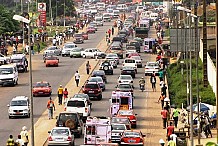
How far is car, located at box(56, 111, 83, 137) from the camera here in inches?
2048

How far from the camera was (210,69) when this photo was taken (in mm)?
72438

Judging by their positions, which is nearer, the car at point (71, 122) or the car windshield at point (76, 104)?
the car at point (71, 122)

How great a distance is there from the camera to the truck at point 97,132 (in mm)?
47969

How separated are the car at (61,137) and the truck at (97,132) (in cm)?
86

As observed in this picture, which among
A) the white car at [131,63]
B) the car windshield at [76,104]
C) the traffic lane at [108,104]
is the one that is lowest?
the traffic lane at [108,104]

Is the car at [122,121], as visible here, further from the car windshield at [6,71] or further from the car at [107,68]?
the car at [107,68]

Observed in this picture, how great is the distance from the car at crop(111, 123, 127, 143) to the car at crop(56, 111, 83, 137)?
2309 millimetres

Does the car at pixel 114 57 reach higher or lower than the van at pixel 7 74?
lower

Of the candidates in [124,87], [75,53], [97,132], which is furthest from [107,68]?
[97,132]

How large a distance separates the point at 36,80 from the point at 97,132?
34.9 meters

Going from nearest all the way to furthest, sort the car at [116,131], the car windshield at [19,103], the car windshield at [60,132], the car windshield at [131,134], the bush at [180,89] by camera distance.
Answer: the car windshield at [131,134] < the car windshield at [60,132] < the car at [116,131] < the car windshield at [19,103] < the bush at [180,89]

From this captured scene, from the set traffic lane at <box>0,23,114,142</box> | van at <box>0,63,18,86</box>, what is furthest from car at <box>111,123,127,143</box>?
van at <box>0,63,18,86</box>

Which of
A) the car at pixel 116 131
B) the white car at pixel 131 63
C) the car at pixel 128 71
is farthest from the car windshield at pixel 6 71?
the car at pixel 116 131

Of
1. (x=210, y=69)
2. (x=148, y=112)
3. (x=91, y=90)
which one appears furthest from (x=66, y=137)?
(x=210, y=69)
